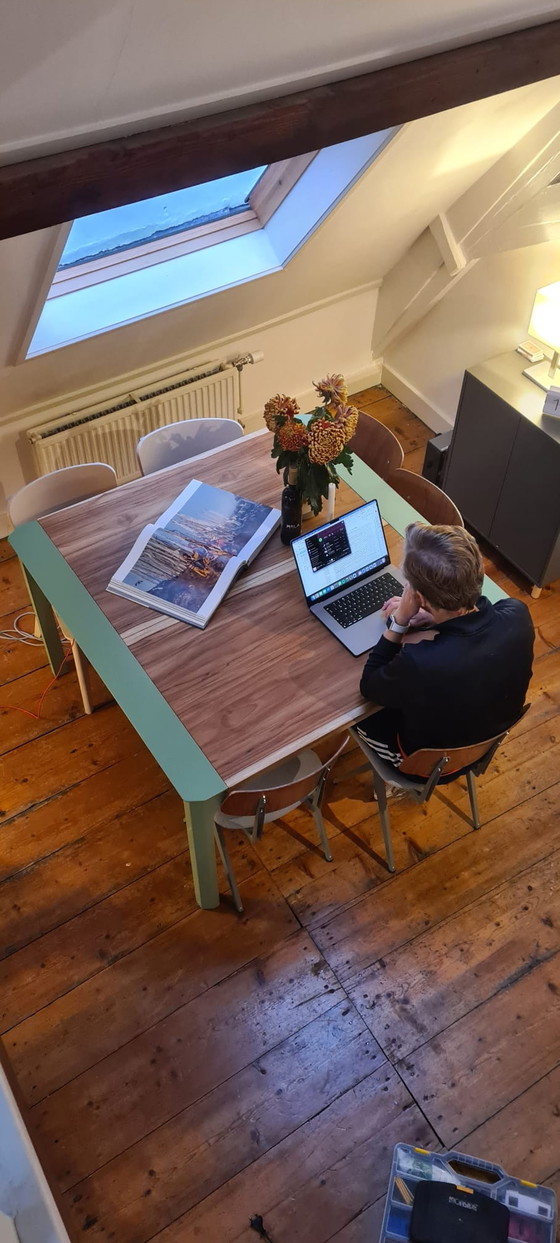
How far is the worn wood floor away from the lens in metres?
2.58

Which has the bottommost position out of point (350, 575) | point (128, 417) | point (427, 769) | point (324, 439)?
point (427, 769)

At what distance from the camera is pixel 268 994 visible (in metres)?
2.88

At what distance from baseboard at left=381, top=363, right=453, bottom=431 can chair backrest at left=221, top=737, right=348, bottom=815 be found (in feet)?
→ 8.07

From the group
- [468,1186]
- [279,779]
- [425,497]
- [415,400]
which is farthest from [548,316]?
[468,1186]

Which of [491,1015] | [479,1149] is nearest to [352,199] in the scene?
[491,1015]

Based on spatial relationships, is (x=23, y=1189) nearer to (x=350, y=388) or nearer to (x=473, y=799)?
(x=473, y=799)

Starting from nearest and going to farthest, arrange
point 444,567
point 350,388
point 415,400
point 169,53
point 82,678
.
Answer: point 169,53 → point 444,567 → point 82,678 → point 415,400 → point 350,388

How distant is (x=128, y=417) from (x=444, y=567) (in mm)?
1936

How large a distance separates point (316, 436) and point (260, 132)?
834 millimetres

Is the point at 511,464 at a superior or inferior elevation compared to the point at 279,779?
superior

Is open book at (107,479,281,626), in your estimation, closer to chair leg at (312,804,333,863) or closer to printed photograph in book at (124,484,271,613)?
printed photograph in book at (124,484,271,613)

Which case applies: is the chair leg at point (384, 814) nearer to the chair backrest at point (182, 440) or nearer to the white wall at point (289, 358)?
the chair backrest at point (182, 440)

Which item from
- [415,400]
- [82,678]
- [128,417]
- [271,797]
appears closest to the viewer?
[271,797]

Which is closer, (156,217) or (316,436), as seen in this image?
(316,436)
